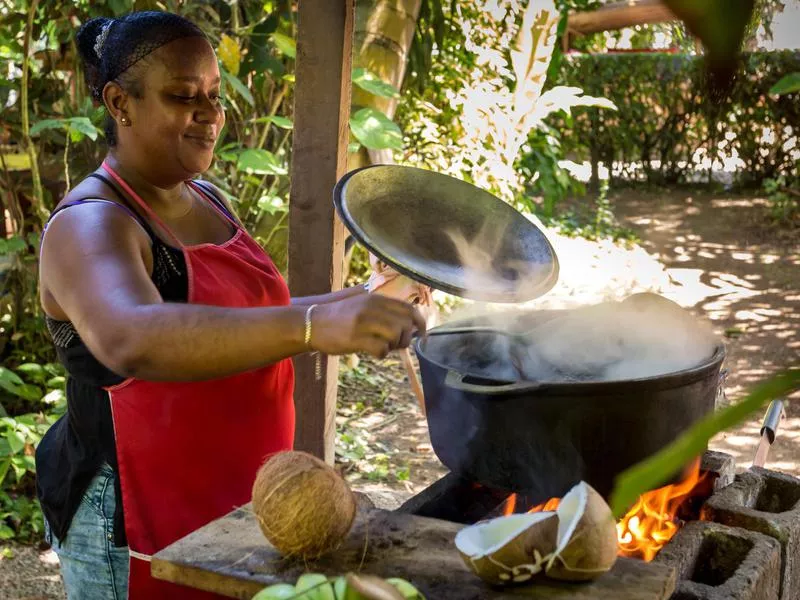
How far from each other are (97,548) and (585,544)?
3.44ft

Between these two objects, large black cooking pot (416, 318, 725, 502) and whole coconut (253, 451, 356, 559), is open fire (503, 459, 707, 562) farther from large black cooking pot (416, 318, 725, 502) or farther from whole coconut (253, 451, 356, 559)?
whole coconut (253, 451, 356, 559)

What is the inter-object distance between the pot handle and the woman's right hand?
0.44m

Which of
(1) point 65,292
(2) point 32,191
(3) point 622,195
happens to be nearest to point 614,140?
(3) point 622,195

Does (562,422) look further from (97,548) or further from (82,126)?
(82,126)

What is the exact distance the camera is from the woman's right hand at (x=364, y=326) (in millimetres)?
1413

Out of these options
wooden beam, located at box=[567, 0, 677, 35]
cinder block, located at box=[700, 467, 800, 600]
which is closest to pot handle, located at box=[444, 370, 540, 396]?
cinder block, located at box=[700, 467, 800, 600]

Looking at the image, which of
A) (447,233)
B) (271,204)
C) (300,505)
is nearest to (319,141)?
(447,233)

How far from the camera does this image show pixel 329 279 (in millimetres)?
2781

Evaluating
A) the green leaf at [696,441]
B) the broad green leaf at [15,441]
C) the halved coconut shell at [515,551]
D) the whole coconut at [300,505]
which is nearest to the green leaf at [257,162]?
the broad green leaf at [15,441]

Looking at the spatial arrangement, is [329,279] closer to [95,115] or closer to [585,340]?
[585,340]

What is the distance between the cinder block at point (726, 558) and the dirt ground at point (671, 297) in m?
1.55

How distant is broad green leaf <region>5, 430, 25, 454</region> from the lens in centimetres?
375

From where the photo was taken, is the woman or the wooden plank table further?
the woman

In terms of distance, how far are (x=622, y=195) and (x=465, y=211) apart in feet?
36.2
